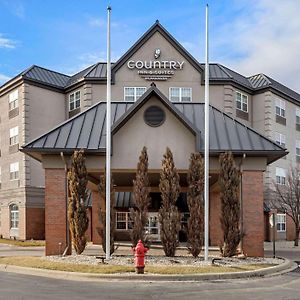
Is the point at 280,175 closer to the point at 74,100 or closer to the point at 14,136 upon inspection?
the point at 74,100

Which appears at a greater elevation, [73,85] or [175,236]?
[73,85]

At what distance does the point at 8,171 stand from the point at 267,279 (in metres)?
32.7

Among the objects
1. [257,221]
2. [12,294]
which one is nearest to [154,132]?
[257,221]

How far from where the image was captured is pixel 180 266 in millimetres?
17906

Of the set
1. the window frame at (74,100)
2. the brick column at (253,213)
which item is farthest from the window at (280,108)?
the brick column at (253,213)

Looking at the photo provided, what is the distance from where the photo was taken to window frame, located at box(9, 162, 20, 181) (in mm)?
43156

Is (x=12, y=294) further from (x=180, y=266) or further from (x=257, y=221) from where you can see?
(x=257, y=221)

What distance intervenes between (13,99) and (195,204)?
27744 millimetres

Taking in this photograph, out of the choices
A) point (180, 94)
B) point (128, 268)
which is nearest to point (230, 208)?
point (128, 268)

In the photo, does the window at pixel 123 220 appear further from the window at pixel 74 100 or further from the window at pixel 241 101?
the window at pixel 241 101

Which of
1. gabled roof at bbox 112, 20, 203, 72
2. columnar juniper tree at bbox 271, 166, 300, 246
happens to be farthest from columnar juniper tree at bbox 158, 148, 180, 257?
gabled roof at bbox 112, 20, 203, 72

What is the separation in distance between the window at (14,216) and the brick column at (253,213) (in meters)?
25.4

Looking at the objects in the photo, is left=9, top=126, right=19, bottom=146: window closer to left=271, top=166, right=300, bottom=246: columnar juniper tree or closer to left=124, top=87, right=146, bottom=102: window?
left=124, top=87, right=146, bottom=102: window

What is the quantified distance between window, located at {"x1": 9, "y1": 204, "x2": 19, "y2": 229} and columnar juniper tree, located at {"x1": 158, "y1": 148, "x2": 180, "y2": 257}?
80.9 ft
